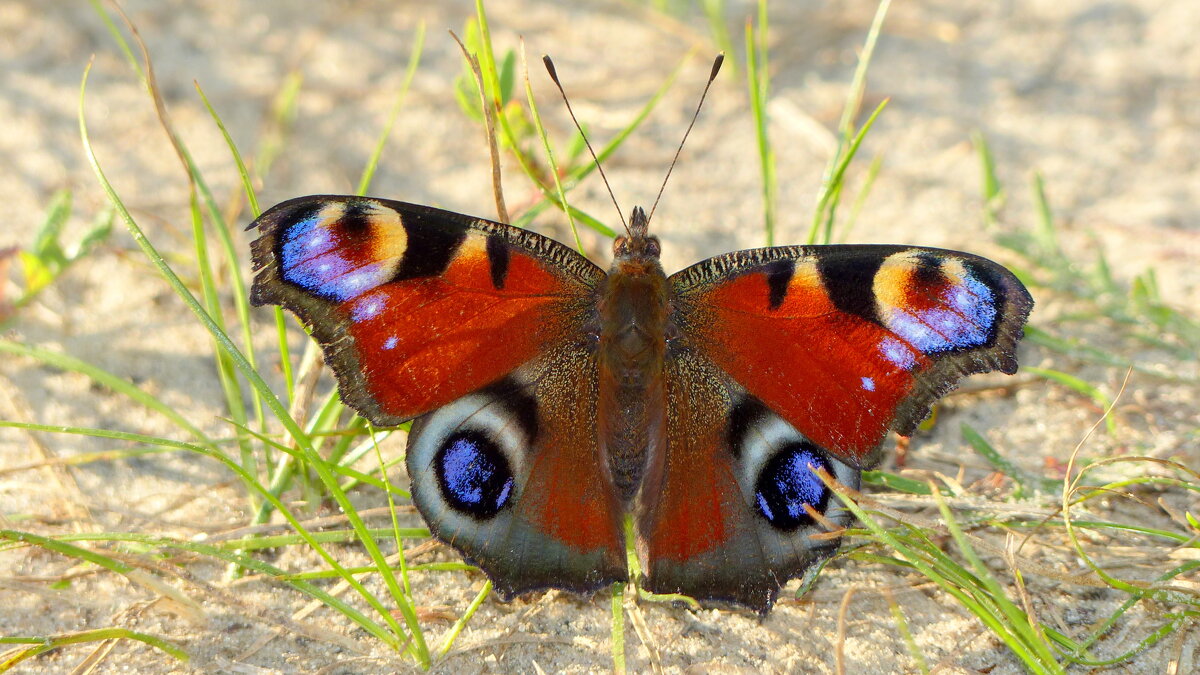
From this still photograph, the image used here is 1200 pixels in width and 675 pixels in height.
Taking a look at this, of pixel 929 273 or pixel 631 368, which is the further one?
pixel 631 368

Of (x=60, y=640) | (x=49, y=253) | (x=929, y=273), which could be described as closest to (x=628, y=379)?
(x=929, y=273)

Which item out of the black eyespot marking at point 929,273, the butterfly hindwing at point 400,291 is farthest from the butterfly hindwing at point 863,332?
the butterfly hindwing at point 400,291

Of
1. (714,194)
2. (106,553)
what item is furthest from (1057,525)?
(106,553)

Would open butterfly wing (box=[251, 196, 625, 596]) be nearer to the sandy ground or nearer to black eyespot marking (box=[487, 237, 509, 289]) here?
black eyespot marking (box=[487, 237, 509, 289])

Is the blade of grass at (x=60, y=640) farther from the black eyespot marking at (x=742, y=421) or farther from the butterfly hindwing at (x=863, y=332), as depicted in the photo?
the butterfly hindwing at (x=863, y=332)

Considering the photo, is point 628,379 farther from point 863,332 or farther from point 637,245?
point 863,332

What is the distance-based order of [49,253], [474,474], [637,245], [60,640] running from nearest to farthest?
[60,640] → [474,474] → [637,245] → [49,253]

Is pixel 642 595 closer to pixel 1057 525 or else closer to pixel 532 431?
pixel 532 431

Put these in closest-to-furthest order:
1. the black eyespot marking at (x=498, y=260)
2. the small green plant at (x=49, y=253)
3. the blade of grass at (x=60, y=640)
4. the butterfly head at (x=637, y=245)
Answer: the blade of grass at (x=60, y=640), the black eyespot marking at (x=498, y=260), the butterfly head at (x=637, y=245), the small green plant at (x=49, y=253)
